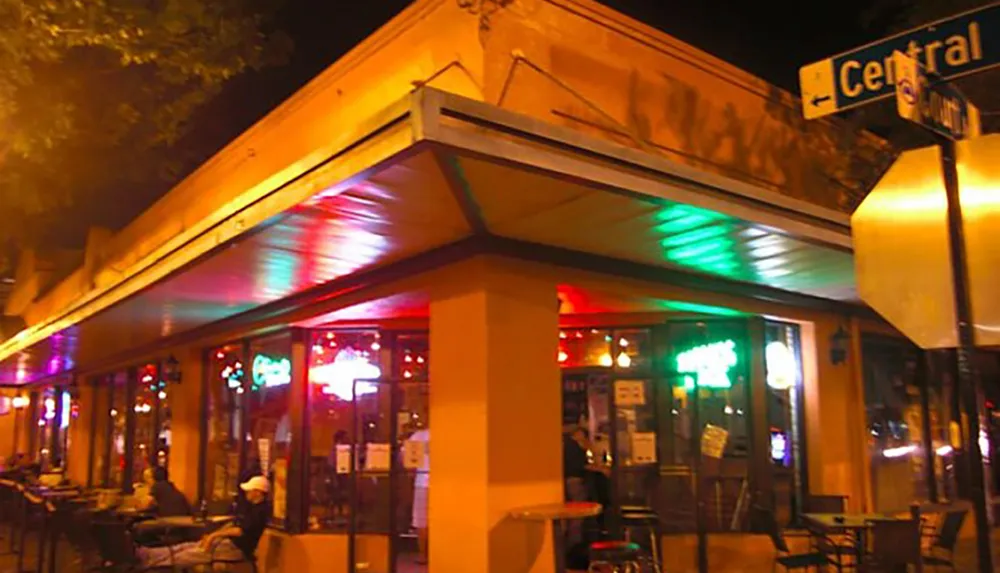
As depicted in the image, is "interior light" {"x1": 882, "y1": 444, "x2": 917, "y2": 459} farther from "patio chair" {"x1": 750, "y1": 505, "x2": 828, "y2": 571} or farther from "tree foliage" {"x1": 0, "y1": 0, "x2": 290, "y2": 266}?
"tree foliage" {"x1": 0, "y1": 0, "x2": 290, "y2": 266}

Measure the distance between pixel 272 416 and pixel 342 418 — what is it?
4.35ft

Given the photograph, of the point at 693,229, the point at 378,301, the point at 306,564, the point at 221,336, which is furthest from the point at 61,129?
the point at 693,229

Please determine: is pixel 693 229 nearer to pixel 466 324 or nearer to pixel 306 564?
pixel 466 324

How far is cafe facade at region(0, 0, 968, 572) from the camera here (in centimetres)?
622

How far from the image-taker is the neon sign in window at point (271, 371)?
1109 centimetres

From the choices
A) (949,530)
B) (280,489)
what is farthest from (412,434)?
(949,530)

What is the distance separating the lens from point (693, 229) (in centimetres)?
694

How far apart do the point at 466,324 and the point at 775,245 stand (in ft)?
8.98

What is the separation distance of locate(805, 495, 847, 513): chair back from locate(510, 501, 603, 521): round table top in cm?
413

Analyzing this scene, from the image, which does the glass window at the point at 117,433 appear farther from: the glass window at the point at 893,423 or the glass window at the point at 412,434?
the glass window at the point at 893,423

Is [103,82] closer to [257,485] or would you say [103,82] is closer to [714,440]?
[257,485]

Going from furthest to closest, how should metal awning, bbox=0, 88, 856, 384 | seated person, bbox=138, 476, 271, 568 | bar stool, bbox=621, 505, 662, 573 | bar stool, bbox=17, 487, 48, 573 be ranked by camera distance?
bar stool, bbox=17, 487, 48, 573
seated person, bbox=138, 476, 271, 568
bar stool, bbox=621, 505, 662, 573
metal awning, bbox=0, 88, 856, 384

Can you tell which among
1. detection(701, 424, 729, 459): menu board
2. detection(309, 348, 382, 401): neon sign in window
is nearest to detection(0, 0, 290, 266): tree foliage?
detection(309, 348, 382, 401): neon sign in window

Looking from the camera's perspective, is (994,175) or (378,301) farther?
(378,301)
